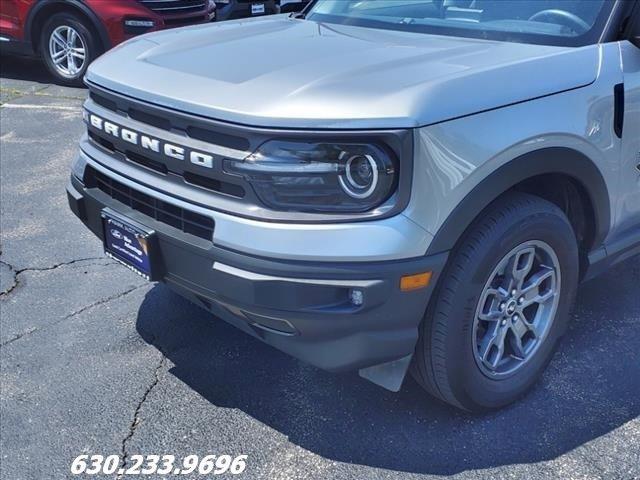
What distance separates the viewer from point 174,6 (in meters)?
7.79

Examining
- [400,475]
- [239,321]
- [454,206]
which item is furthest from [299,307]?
[400,475]

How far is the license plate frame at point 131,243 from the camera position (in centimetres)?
259

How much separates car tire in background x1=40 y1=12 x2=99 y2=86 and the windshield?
481 cm

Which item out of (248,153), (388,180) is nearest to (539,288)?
(388,180)

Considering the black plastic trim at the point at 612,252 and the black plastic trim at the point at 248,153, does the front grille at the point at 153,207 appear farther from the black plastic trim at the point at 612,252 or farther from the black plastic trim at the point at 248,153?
the black plastic trim at the point at 612,252

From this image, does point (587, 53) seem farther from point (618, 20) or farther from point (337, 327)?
point (337, 327)

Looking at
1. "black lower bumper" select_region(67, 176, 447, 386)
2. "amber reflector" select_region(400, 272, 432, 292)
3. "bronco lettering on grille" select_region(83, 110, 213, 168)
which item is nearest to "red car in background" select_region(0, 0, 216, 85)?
"bronco lettering on grille" select_region(83, 110, 213, 168)

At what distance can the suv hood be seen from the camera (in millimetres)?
2238

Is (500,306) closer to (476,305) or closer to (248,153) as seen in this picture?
(476,305)

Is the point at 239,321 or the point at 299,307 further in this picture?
the point at 239,321

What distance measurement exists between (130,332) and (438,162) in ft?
6.26

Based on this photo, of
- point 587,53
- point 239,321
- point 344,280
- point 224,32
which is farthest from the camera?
point 224,32

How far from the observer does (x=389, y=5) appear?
356cm

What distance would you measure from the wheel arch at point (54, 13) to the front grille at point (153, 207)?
17.0 feet
